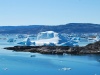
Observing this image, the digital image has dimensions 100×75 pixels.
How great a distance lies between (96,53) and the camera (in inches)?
1435

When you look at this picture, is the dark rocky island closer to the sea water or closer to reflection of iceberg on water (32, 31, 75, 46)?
reflection of iceberg on water (32, 31, 75, 46)

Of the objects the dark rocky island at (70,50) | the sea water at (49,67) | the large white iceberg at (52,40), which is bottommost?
the sea water at (49,67)

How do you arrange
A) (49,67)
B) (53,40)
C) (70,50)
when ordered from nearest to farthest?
1. (49,67)
2. (70,50)
3. (53,40)

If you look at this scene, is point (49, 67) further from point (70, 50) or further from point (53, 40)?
point (53, 40)

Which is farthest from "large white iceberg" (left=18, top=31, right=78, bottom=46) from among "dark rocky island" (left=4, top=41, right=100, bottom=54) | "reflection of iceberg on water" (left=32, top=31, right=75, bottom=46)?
"dark rocky island" (left=4, top=41, right=100, bottom=54)

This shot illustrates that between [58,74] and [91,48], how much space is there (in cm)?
2003

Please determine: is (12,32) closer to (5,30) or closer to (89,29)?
(5,30)

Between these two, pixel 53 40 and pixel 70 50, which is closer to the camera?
pixel 70 50

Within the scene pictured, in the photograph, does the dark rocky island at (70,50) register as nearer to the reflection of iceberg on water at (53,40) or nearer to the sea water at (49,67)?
the reflection of iceberg on water at (53,40)

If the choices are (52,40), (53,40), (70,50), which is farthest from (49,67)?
(52,40)

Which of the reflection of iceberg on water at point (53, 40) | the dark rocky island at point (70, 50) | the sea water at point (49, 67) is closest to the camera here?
the sea water at point (49, 67)

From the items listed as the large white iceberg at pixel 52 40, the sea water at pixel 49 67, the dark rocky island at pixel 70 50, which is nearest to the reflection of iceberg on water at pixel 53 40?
the large white iceberg at pixel 52 40

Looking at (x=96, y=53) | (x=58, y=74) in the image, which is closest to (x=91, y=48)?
(x=96, y=53)

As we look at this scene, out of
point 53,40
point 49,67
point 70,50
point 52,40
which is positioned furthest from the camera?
point 52,40
